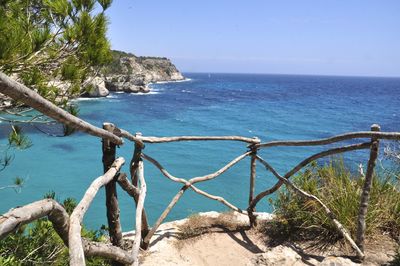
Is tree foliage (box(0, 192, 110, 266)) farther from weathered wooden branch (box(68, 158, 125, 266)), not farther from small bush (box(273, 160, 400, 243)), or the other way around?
small bush (box(273, 160, 400, 243))

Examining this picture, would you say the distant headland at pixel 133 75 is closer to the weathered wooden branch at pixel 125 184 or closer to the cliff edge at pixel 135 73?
the cliff edge at pixel 135 73

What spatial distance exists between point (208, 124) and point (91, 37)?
24.3 meters

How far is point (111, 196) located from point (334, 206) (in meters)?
2.69

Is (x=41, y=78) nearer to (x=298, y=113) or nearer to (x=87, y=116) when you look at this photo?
(x=87, y=116)

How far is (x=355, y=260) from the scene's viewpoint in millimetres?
3639

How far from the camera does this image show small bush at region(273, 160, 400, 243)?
4062 mm

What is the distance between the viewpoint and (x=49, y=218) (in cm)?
163

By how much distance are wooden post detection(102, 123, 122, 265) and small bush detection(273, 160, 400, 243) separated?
228 centimetres

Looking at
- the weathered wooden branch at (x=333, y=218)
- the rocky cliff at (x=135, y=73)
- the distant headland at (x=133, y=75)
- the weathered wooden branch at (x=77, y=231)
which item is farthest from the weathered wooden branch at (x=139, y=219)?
the distant headland at (x=133, y=75)

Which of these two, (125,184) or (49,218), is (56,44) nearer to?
(125,184)

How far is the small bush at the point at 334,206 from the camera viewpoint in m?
4.06

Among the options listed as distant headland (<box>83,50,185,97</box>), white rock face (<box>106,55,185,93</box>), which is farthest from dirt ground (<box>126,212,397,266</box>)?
white rock face (<box>106,55,185,93</box>)

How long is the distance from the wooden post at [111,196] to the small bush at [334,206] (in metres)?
2.28

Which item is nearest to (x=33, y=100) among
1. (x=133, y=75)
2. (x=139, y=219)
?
(x=139, y=219)
